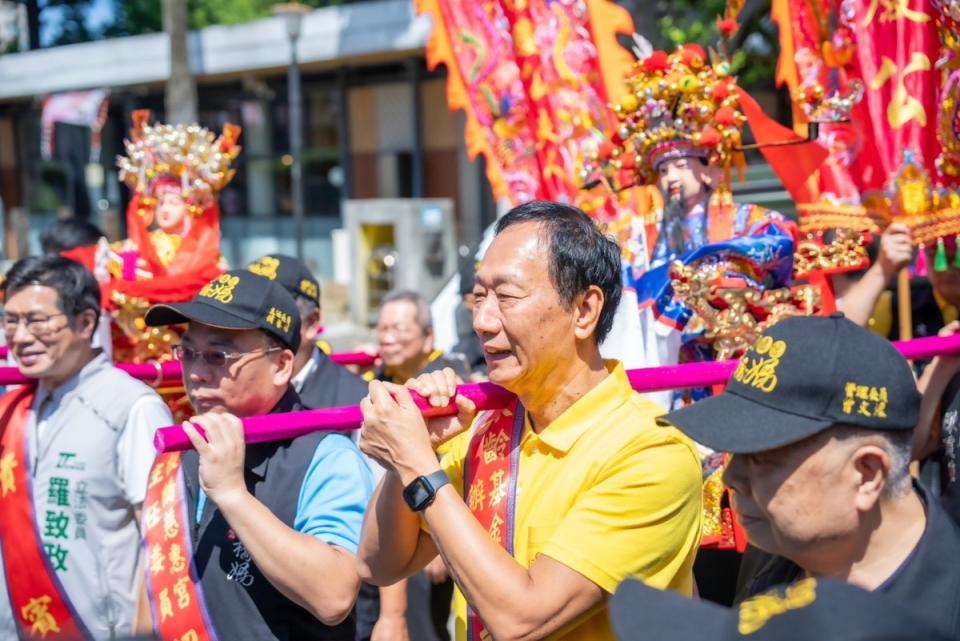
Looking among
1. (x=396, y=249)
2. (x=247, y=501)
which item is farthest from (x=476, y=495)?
(x=396, y=249)

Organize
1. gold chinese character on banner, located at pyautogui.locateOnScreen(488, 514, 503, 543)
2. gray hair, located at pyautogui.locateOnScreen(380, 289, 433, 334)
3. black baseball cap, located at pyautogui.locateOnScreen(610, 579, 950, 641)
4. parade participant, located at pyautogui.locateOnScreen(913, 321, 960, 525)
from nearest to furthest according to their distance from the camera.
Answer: black baseball cap, located at pyautogui.locateOnScreen(610, 579, 950, 641), gold chinese character on banner, located at pyautogui.locateOnScreen(488, 514, 503, 543), parade participant, located at pyautogui.locateOnScreen(913, 321, 960, 525), gray hair, located at pyautogui.locateOnScreen(380, 289, 433, 334)

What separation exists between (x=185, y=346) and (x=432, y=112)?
42.9ft

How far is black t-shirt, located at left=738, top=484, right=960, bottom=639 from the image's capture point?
5.27ft

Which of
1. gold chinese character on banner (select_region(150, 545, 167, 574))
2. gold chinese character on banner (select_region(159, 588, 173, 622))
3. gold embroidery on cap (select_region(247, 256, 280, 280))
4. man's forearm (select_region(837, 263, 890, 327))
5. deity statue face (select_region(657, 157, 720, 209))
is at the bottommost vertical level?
gold chinese character on banner (select_region(159, 588, 173, 622))

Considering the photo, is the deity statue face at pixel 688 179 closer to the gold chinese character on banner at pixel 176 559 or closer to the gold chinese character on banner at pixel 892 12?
the gold chinese character on banner at pixel 892 12

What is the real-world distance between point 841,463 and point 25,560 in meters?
2.40

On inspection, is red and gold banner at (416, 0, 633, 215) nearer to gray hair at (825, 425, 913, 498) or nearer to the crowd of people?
the crowd of people

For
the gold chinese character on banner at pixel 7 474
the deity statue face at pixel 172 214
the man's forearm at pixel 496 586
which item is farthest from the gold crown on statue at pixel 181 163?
the man's forearm at pixel 496 586

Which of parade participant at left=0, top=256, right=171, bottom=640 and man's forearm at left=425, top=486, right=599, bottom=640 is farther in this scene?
parade participant at left=0, top=256, right=171, bottom=640

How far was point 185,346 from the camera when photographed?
8.72 feet

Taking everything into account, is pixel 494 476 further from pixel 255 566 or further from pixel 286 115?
pixel 286 115

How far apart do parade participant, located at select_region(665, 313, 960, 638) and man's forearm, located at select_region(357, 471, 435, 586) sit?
0.75 metres

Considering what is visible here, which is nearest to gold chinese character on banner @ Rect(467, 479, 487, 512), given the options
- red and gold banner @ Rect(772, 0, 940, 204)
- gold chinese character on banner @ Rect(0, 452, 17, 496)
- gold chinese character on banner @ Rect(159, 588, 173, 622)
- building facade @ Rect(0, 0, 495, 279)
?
gold chinese character on banner @ Rect(159, 588, 173, 622)

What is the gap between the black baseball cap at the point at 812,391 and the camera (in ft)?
5.32
